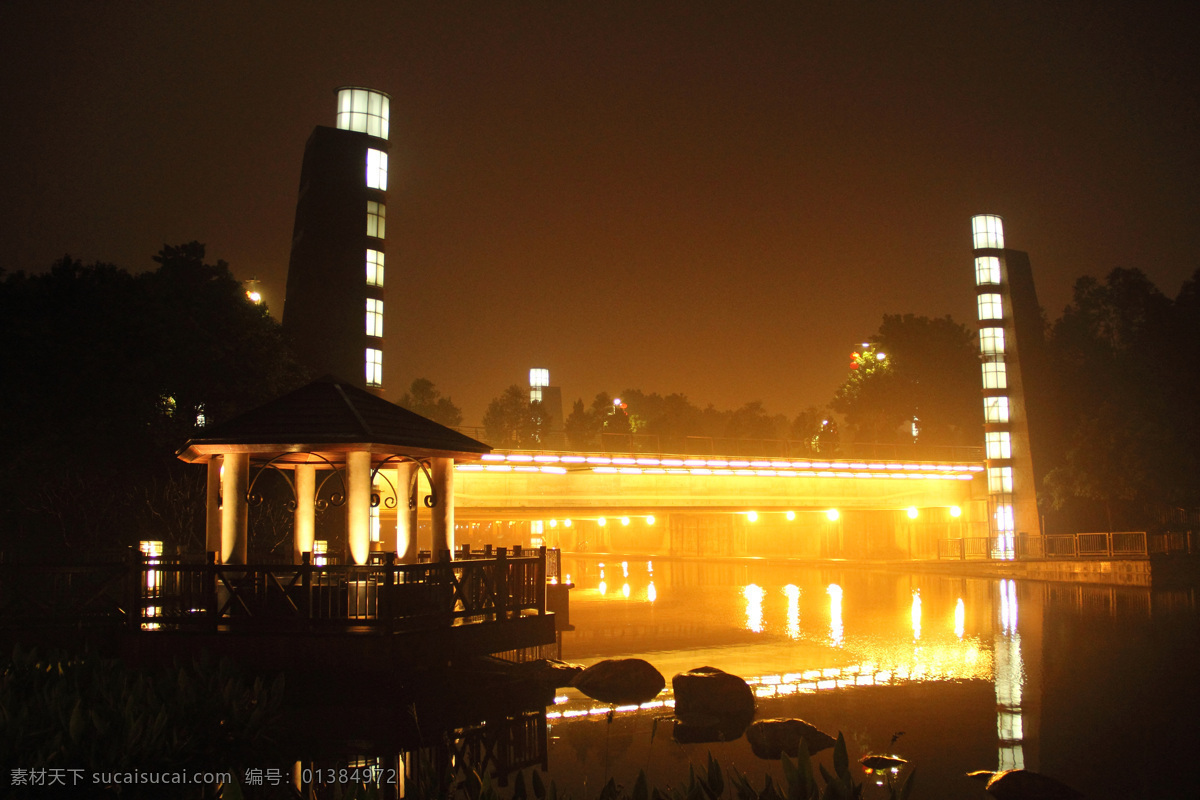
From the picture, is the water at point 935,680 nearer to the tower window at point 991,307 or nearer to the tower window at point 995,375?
the tower window at point 995,375

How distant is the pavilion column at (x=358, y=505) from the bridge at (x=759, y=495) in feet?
62.9

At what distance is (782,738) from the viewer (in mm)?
11969

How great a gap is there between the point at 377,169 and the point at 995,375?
101 ft

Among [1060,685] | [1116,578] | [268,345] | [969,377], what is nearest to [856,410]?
[969,377]

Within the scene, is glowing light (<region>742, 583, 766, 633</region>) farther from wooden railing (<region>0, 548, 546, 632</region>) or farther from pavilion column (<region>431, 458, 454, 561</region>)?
wooden railing (<region>0, 548, 546, 632</region>)

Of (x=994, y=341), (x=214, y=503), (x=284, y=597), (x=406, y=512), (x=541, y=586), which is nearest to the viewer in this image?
(x=284, y=597)

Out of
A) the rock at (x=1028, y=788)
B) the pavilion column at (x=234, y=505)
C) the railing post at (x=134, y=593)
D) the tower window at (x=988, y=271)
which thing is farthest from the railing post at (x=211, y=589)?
the tower window at (x=988, y=271)

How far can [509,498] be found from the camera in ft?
124

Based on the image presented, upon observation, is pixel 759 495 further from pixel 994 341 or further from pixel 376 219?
pixel 376 219

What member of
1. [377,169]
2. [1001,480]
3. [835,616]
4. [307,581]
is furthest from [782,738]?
[1001,480]

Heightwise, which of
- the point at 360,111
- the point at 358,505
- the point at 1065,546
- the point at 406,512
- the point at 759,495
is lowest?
the point at 1065,546

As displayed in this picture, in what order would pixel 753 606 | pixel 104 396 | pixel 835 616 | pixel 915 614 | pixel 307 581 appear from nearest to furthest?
pixel 307 581 < pixel 104 396 < pixel 835 616 < pixel 915 614 < pixel 753 606

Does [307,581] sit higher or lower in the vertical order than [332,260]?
lower

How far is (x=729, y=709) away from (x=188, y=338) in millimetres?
20385
